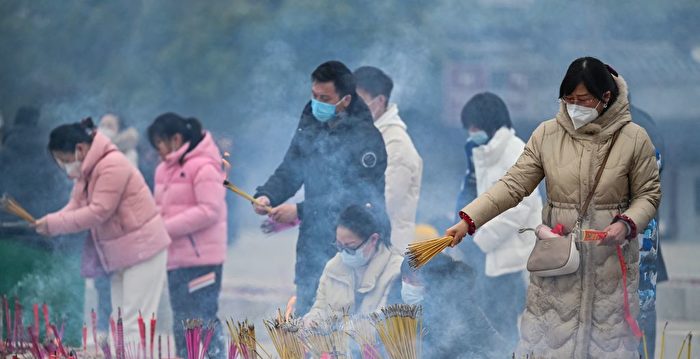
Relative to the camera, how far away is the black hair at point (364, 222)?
6684 mm

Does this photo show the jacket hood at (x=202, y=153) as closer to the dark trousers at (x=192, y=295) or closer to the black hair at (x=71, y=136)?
the black hair at (x=71, y=136)

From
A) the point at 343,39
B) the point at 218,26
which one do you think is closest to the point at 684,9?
the point at 343,39

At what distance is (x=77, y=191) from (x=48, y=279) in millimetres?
773

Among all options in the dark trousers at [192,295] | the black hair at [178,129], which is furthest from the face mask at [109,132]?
the dark trousers at [192,295]

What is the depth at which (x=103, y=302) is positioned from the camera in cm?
830

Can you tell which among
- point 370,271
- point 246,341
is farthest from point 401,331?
point 370,271

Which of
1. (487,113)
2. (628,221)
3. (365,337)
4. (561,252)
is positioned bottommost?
(365,337)

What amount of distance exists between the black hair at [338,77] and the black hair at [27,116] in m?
2.64

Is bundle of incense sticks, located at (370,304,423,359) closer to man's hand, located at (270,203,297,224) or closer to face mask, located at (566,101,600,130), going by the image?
face mask, located at (566,101,600,130)

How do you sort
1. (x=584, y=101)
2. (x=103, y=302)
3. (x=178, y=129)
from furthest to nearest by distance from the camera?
(x=103, y=302), (x=178, y=129), (x=584, y=101)

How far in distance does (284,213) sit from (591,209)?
8.78 feet

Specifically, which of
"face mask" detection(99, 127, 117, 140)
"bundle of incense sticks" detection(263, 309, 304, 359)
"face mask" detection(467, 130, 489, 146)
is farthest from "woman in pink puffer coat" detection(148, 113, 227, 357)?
"bundle of incense sticks" detection(263, 309, 304, 359)

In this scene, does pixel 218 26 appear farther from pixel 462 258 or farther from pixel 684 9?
pixel 684 9

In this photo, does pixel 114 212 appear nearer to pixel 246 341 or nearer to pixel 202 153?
pixel 202 153
